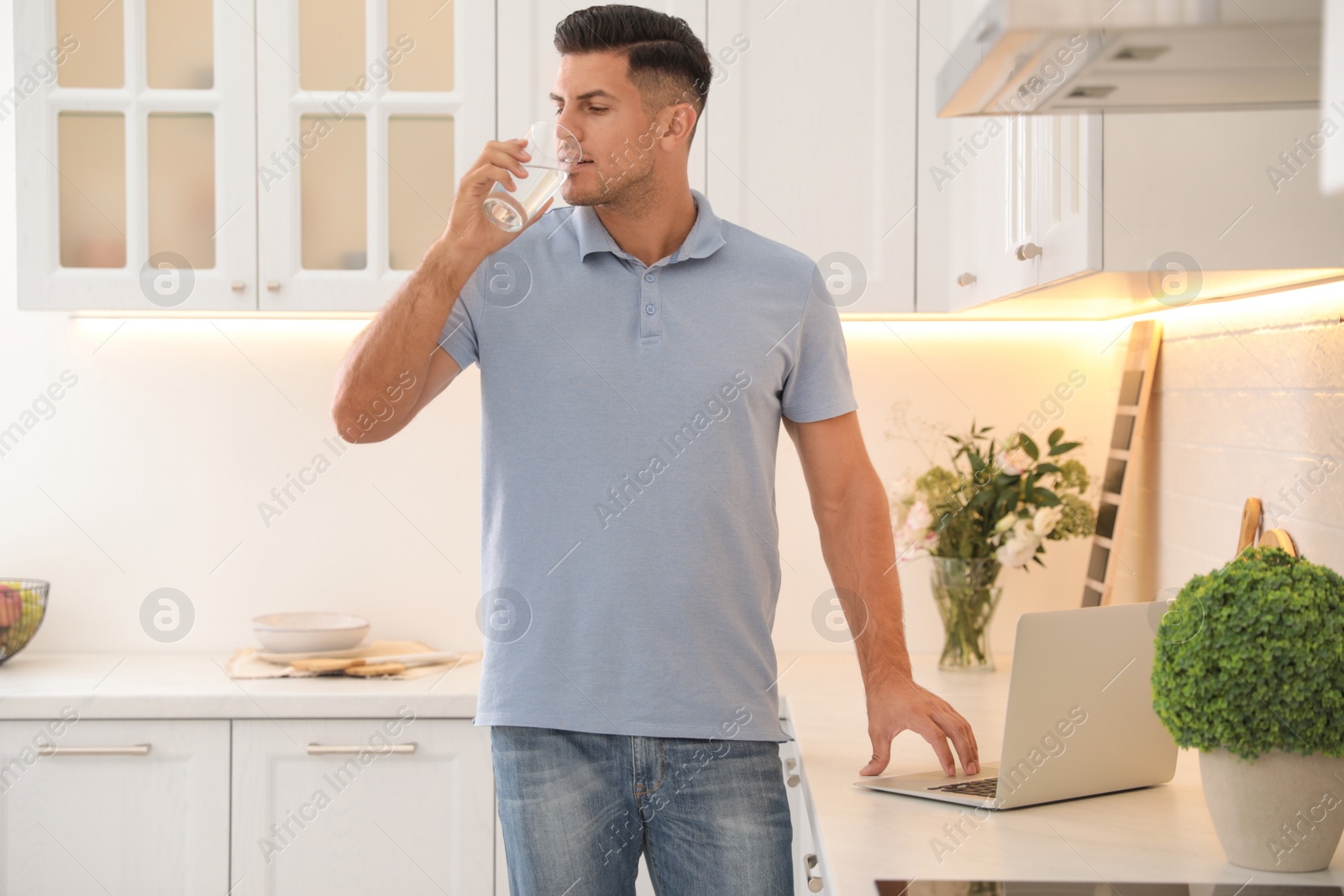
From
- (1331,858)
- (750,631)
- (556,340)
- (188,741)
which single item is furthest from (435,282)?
(188,741)

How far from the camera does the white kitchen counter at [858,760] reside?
41.9 inches

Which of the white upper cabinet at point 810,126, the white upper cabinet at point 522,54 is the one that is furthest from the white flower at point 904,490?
the white upper cabinet at point 522,54

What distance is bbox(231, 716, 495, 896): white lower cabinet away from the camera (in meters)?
2.13

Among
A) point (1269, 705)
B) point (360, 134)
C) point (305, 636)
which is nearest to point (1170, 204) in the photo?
point (1269, 705)

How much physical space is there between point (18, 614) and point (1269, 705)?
2.21m

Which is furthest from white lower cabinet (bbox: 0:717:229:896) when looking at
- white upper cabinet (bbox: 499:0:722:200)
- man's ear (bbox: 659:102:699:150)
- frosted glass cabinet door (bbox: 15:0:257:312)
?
man's ear (bbox: 659:102:699:150)

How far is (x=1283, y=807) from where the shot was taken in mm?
1027

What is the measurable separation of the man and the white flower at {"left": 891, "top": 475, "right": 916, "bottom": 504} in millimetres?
842

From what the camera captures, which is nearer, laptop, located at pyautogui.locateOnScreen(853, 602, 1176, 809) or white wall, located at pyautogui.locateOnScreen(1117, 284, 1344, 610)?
laptop, located at pyautogui.locateOnScreen(853, 602, 1176, 809)

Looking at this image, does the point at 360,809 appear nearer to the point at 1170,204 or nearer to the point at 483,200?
the point at 483,200

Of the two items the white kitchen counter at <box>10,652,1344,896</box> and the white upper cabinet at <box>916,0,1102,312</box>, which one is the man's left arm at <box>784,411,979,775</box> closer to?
the white kitchen counter at <box>10,652,1344,896</box>

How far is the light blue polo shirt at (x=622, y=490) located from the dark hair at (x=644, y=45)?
0.63ft

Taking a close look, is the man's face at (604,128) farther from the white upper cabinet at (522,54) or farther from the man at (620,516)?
the white upper cabinet at (522,54)

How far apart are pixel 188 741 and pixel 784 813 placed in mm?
1219
